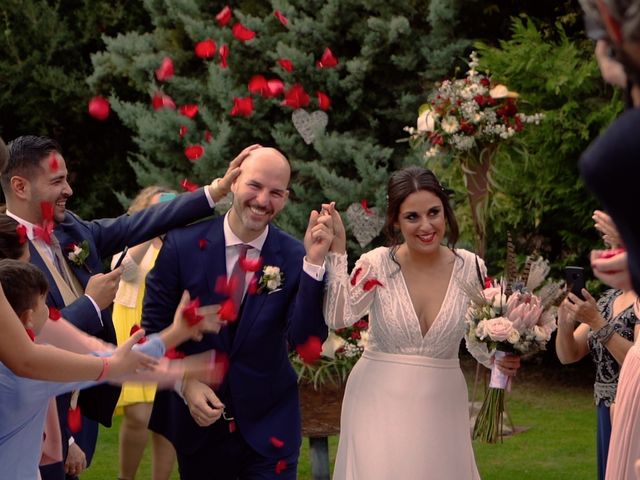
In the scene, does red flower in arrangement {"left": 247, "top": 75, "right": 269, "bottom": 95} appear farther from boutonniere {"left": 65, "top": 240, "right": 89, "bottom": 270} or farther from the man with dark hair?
boutonniere {"left": 65, "top": 240, "right": 89, "bottom": 270}

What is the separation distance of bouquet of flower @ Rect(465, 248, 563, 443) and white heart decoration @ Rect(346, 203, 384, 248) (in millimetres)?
7981

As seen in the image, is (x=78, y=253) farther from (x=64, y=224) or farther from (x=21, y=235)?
(x=21, y=235)

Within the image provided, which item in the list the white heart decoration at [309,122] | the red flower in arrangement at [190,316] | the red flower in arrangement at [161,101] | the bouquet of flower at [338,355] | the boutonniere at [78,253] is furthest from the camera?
the white heart decoration at [309,122]

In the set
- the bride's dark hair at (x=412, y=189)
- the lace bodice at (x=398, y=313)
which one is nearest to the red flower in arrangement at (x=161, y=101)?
the bride's dark hair at (x=412, y=189)

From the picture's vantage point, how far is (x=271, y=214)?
610 centimetres

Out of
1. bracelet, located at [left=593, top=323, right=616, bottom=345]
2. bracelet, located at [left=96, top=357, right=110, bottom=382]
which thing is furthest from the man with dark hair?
bracelet, located at [left=593, top=323, right=616, bottom=345]

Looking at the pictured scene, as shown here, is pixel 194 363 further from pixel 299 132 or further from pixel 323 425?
pixel 299 132

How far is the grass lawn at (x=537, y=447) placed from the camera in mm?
9953

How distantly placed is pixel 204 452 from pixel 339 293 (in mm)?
1060

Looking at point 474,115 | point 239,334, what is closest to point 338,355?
point 474,115

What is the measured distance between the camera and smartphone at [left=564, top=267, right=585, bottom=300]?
612 centimetres

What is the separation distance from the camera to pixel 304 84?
1509 centimetres

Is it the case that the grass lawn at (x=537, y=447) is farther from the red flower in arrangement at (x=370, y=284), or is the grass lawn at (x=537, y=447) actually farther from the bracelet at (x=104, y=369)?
the bracelet at (x=104, y=369)

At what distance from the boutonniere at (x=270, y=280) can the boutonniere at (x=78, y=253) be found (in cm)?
85
